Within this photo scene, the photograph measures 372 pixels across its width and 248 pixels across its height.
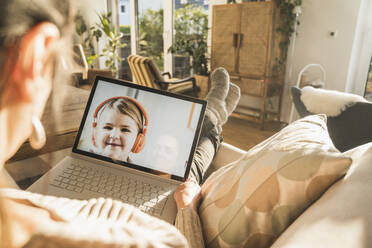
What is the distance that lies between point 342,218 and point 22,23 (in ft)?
1.59

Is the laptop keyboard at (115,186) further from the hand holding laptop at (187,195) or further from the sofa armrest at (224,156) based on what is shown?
the sofa armrest at (224,156)

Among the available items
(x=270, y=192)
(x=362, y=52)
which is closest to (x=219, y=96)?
(x=270, y=192)

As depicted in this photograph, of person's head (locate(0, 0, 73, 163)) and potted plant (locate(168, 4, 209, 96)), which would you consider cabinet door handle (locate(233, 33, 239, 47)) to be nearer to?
potted plant (locate(168, 4, 209, 96))

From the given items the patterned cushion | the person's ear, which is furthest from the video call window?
the person's ear

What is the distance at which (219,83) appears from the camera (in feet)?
5.90

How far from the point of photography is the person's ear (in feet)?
0.92

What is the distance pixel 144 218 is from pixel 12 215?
0.56ft

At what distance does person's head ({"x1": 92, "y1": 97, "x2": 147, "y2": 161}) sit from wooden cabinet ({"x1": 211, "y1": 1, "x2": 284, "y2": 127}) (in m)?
2.53

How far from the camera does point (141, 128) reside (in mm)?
875

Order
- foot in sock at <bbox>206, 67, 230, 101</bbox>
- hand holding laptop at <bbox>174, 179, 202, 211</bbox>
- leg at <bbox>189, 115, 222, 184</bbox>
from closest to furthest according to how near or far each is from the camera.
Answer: hand holding laptop at <bbox>174, 179, 202, 211</bbox> < leg at <bbox>189, 115, 222, 184</bbox> < foot in sock at <bbox>206, 67, 230, 101</bbox>

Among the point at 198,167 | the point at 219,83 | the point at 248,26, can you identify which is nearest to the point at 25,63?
the point at 198,167

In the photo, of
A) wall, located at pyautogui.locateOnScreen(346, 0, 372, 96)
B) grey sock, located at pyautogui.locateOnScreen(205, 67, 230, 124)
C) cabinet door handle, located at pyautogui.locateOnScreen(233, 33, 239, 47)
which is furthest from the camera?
cabinet door handle, located at pyautogui.locateOnScreen(233, 33, 239, 47)

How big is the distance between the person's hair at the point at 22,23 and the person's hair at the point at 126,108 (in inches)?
22.0

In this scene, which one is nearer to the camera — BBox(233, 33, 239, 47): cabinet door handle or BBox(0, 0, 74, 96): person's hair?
BBox(0, 0, 74, 96): person's hair
